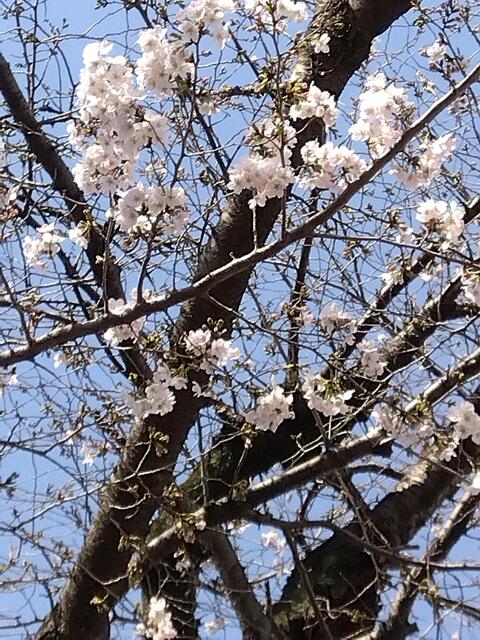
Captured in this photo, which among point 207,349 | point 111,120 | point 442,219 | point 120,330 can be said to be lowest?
point 442,219

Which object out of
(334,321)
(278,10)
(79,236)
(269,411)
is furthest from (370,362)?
(278,10)

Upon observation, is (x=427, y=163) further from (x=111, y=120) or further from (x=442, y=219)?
(x=111, y=120)

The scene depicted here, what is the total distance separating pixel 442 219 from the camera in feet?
6.22

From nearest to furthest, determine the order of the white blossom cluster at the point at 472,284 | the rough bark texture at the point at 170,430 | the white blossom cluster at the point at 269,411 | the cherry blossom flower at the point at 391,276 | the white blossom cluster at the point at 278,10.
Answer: the white blossom cluster at the point at 278,10 < the white blossom cluster at the point at 472,284 < the white blossom cluster at the point at 269,411 < the rough bark texture at the point at 170,430 < the cherry blossom flower at the point at 391,276

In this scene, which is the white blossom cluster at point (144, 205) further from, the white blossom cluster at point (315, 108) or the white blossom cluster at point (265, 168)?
the white blossom cluster at point (315, 108)

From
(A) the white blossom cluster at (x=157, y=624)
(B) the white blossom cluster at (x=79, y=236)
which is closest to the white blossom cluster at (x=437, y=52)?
(B) the white blossom cluster at (x=79, y=236)

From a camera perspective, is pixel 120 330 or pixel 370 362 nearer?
pixel 120 330

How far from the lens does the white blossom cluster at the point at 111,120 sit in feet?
5.47

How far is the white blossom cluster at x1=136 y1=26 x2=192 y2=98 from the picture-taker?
1.68 metres

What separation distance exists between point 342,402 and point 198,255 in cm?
81

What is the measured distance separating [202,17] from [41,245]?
0.82 metres

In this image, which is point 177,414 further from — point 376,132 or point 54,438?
point 376,132

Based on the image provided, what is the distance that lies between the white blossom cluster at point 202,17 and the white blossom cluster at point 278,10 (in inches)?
3.6

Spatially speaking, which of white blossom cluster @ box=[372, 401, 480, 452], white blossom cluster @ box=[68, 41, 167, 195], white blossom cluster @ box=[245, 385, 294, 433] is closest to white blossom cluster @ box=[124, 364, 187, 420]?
white blossom cluster @ box=[245, 385, 294, 433]
